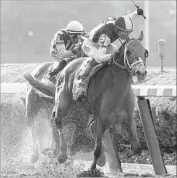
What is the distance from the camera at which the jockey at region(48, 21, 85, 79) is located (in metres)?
10.1

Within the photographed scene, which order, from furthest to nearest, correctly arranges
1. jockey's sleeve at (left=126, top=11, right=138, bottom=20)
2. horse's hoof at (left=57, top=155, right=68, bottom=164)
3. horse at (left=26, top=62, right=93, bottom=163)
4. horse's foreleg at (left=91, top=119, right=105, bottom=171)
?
horse at (left=26, top=62, right=93, bottom=163), horse's hoof at (left=57, top=155, right=68, bottom=164), jockey's sleeve at (left=126, top=11, right=138, bottom=20), horse's foreleg at (left=91, top=119, right=105, bottom=171)

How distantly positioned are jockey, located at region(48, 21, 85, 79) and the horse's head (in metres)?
1.49

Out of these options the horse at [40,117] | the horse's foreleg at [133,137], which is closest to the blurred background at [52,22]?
the horse at [40,117]

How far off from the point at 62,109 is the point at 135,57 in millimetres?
1517

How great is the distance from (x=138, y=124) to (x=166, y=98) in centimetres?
53

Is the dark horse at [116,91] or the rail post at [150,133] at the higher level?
the dark horse at [116,91]

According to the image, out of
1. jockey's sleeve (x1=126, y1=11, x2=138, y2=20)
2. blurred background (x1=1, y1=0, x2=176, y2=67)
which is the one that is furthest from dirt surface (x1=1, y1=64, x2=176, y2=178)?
blurred background (x1=1, y1=0, x2=176, y2=67)

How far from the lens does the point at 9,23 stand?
2222cm

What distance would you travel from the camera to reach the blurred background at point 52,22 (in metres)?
21.7

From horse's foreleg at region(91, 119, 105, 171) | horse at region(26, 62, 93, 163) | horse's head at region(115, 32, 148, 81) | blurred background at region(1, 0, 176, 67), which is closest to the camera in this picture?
horse's head at region(115, 32, 148, 81)

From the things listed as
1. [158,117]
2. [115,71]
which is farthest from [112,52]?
[158,117]

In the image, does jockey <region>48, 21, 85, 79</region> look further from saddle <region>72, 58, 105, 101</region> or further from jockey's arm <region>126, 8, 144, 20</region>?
jockey's arm <region>126, 8, 144, 20</region>

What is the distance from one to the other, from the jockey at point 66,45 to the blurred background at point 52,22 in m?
11.0

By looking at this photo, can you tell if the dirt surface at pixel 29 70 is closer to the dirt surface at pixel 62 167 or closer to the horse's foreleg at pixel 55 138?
the dirt surface at pixel 62 167
